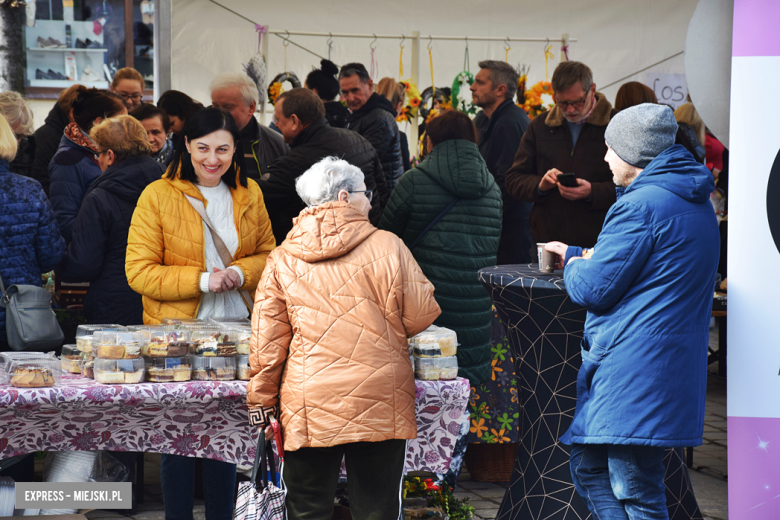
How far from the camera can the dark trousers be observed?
2.40 m

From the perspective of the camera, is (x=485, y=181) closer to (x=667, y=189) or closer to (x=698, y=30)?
(x=698, y=30)

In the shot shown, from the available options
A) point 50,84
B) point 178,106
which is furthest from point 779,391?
point 50,84

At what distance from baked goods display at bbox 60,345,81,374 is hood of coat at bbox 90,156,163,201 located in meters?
0.83

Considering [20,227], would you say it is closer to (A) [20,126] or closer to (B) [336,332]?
(A) [20,126]

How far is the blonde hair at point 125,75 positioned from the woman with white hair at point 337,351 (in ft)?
11.1

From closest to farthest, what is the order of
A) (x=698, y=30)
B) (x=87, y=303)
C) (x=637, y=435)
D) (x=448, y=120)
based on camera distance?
(x=637, y=435), (x=698, y=30), (x=87, y=303), (x=448, y=120)

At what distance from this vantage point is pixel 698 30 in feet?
10.3

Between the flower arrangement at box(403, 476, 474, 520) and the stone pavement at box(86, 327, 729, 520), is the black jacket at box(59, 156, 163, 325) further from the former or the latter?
the flower arrangement at box(403, 476, 474, 520)

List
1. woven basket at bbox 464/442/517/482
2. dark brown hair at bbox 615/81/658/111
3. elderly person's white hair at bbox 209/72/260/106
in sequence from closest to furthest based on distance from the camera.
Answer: woven basket at bbox 464/442/517/482 → elderly person's white hair at bbox 209/72/260/106 → dark brown hair at bbox 615/81/658/111

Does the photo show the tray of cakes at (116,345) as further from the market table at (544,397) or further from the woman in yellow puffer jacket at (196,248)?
the market table at (544,397)

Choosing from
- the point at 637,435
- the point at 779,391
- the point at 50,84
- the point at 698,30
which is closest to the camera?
the point at 637,435

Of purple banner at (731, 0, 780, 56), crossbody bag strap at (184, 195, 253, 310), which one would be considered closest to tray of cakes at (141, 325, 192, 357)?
crossbody bag strap at (184, 195, 253, 310)

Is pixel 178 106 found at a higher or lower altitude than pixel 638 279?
higher

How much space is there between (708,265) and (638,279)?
21 centimetres
